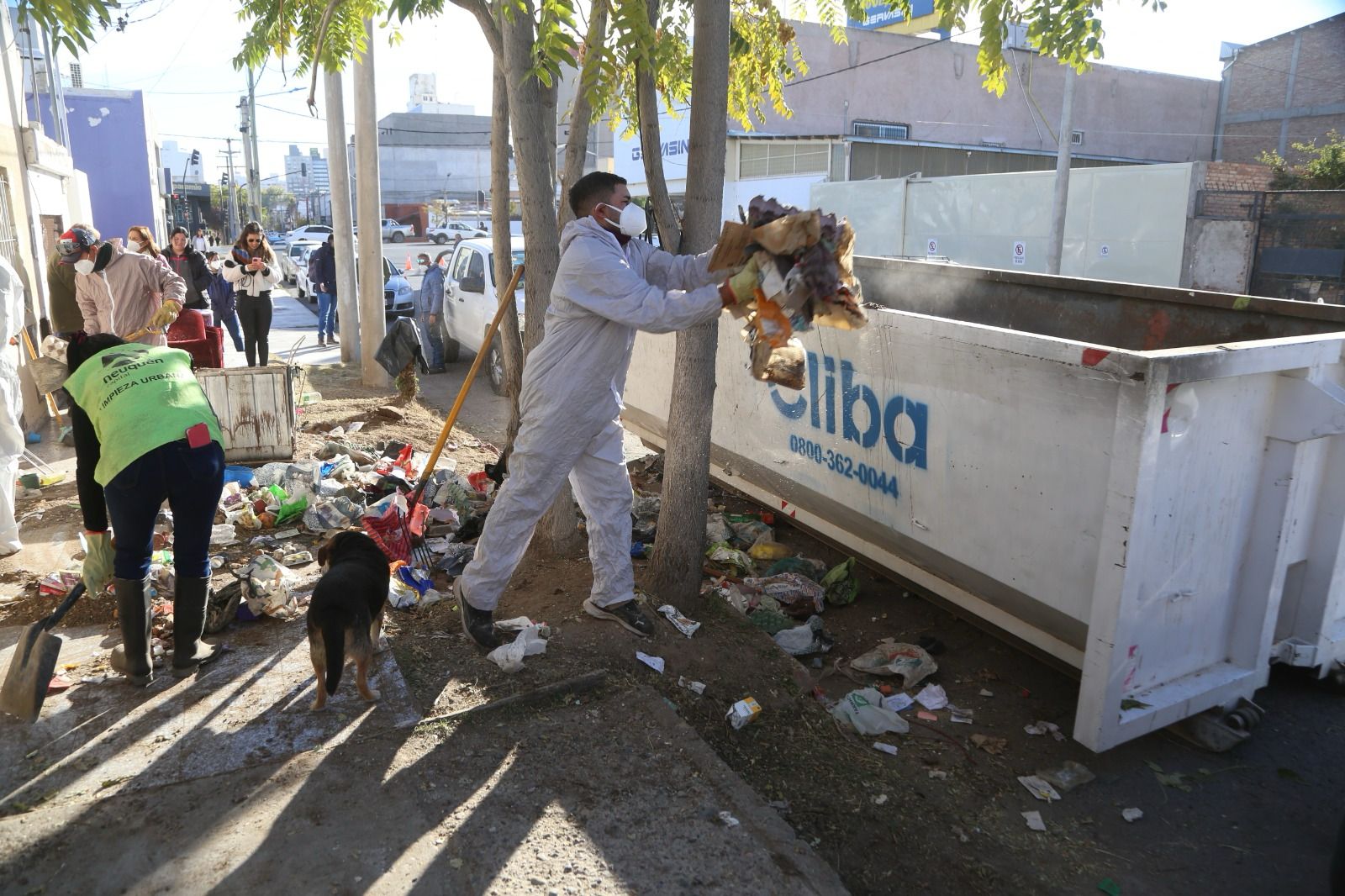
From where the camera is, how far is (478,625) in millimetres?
3986

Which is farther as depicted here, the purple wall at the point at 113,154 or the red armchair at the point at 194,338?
the purple wall at the point at 113,154

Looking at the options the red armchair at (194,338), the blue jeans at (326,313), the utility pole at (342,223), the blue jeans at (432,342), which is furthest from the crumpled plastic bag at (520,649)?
the blue jeans at (326,313)

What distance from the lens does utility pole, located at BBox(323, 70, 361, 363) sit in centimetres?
1073

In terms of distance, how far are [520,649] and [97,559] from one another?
176 centimetres

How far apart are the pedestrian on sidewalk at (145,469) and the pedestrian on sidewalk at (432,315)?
829 cm

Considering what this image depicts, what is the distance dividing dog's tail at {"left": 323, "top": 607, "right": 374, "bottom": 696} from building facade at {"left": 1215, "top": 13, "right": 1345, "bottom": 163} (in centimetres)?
3873

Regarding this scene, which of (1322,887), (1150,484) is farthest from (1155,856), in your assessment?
(1150,484)

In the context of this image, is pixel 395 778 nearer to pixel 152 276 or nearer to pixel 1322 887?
pixel 1322 887

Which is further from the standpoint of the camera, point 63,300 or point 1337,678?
point 63,300

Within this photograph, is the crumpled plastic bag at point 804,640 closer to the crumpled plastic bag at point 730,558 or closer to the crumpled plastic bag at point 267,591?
the crumpled plastic bag at point 730,558

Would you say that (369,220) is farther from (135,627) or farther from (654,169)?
(135,627)

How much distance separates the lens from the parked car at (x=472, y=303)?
35.1ft

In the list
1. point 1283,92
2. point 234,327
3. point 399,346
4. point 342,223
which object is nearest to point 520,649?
point 399,346

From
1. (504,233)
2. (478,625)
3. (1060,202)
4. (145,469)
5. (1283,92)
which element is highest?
(1283,92)
